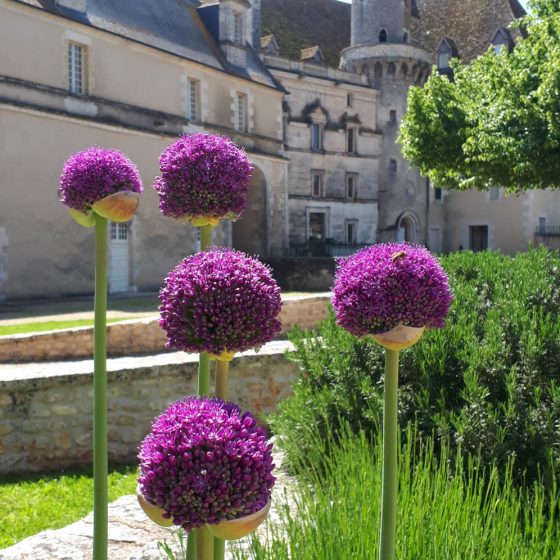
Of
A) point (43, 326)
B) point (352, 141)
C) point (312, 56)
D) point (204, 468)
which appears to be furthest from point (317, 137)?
point (204, 468)

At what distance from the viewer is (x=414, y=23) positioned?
46281 millimetres

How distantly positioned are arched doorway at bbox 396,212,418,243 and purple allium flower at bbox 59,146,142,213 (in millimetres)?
38525

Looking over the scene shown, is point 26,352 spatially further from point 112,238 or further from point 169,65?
point 169,65

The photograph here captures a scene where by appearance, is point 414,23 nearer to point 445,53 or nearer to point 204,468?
point 445,53

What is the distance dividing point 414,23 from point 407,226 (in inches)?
573

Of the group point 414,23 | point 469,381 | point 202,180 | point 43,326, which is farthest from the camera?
point 414,23

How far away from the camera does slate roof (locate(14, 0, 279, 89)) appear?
21766mm

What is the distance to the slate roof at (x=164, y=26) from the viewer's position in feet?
71.4

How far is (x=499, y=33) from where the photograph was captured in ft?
134

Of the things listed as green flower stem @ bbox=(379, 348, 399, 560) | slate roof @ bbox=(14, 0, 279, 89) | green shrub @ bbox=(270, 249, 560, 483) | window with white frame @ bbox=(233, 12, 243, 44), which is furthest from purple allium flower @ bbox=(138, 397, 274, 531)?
window with white frame @ bbox=(233, 12, 243, 44)

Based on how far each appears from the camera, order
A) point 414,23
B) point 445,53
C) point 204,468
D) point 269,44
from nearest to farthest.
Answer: point 204,468 < point 269,44 < point 445,53 < point 414,23

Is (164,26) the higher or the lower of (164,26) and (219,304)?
the higher

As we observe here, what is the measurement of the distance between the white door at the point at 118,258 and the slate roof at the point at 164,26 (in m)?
6.18

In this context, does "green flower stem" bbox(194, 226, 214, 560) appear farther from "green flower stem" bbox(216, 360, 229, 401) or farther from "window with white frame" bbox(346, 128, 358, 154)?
"window with white frame" bbox(346, 128, 358, 154)
